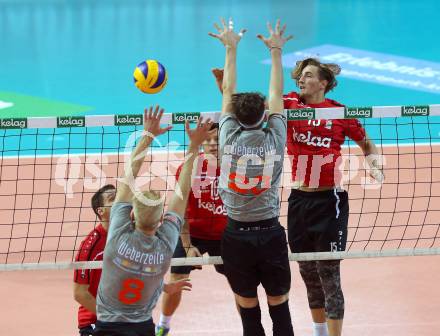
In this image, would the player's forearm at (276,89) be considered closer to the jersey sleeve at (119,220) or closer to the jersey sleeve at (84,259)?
the jersey sleeve at (119,220)

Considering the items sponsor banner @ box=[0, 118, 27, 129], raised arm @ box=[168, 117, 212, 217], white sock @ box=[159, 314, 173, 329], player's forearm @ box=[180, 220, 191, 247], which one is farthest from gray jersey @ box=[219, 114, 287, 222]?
white sock @ box=[159, 314, 173, 329]

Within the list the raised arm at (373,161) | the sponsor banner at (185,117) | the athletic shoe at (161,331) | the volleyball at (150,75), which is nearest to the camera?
the sponsor banner at (185,117)

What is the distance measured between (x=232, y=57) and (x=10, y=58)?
15042 millimetres

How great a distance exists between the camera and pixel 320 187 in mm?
7492

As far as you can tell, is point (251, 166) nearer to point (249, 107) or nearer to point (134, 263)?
point (249, 107)

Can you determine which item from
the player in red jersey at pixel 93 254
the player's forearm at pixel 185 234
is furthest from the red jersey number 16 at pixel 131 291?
the player's forearm at pixel 185 234

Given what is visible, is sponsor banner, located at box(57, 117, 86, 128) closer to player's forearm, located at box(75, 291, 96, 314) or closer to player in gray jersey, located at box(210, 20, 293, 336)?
player in gray jersey, located at box(210, 20, 293, 336)

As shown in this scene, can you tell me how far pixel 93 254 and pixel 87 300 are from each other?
0.57 m

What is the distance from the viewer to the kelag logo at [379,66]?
18203mm

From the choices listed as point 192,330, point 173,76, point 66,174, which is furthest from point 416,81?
point 192,330

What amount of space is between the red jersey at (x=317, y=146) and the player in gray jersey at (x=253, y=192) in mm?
Answer: 836

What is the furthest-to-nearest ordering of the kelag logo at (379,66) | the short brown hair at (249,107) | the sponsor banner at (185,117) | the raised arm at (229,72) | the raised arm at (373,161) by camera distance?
1. the kelag logo at (379,66)
2. the raised arm at (373,161)
3. the sponsor banner at (185,117)
4. the raised arm at (229,72)
5. the short brown hair at (249,107)

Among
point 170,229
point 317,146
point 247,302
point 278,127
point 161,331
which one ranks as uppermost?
point 278,127

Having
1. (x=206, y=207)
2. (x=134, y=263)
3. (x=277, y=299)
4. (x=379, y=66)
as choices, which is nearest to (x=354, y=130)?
(x=206, y=207)
